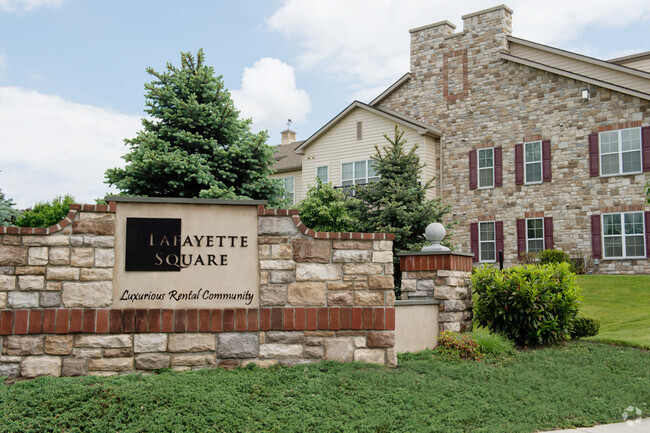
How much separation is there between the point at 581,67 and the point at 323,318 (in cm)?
1918

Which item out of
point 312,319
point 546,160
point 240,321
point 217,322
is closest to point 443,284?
point 312,319

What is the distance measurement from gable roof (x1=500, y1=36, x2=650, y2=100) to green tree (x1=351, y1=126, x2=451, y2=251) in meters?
9.60

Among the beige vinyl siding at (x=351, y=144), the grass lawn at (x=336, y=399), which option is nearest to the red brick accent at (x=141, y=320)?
the grass lawn at (x=336, y=399)

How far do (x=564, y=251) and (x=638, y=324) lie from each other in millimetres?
8714

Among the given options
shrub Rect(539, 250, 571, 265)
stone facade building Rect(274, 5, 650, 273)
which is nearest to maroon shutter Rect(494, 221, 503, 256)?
stone facade building Rect(274, 5, 650, 273)

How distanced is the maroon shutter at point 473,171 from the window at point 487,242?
5.07 feet

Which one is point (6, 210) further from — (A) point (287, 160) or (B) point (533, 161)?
(B) point (533, 161)

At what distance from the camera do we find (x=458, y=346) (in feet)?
31.4

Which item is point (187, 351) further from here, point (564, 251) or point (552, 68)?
point (552, 68)

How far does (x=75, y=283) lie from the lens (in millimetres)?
7758

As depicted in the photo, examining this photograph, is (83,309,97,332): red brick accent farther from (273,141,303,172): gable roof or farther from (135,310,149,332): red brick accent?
(273,141,303,172): gable roof

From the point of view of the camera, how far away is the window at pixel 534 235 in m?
22.3

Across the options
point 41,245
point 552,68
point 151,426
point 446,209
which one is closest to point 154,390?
point 151,426

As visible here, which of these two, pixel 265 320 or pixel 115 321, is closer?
pixel 115 321
